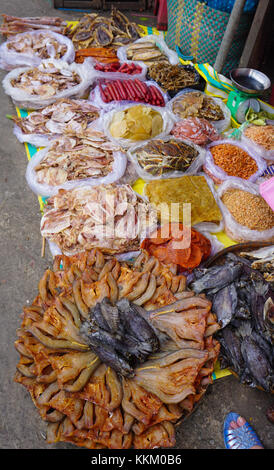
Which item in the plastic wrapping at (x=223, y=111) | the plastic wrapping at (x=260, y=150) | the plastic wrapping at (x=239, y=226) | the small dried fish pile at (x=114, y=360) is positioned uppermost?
the plastic wrapping at (x=223, y=111)

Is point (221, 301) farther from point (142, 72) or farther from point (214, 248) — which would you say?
point (142, 72)

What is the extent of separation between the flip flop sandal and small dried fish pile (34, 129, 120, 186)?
2110 mm

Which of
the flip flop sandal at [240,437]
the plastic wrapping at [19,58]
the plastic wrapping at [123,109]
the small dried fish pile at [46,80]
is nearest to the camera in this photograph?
the flip flop sandal at [240,437]

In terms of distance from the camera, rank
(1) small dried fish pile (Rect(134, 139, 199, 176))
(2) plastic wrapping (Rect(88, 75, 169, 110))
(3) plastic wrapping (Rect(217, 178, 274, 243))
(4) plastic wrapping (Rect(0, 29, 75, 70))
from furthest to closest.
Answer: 1. (4) plastic wrapping (Rect(0, 29, 75, 70))
2. (2) plastic wrapping (Rect(88, 75, 169, 110))
3. (1) small dried fish pile (Rect(134, 139, 199, 176))
4. (3) plastic wrapping (Rect(217, 178, 274, 243))

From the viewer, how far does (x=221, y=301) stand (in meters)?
2.19

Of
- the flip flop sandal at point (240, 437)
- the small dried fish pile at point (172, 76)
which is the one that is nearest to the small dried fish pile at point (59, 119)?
the small dried fish pile at point (172, 76)

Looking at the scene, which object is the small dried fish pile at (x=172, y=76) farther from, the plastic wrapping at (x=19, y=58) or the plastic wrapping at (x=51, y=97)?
the plastic wrapping at (x=19, y=58)

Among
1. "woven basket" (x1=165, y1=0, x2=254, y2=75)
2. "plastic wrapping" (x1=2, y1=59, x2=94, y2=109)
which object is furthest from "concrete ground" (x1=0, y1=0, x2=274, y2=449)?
"woven basket" (x1=165, y1=0, x2=254, y2=75)

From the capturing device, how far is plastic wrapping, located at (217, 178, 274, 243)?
8.98 ft

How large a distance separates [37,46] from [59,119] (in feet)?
4.99

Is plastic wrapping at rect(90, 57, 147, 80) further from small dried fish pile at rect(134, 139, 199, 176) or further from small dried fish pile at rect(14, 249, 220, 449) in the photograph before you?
small dried fish pile at rect(14, 249, 220, 449)

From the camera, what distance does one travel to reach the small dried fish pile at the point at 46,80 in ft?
12.2

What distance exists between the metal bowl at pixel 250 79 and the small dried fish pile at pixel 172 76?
0.45m

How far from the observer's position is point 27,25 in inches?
180
